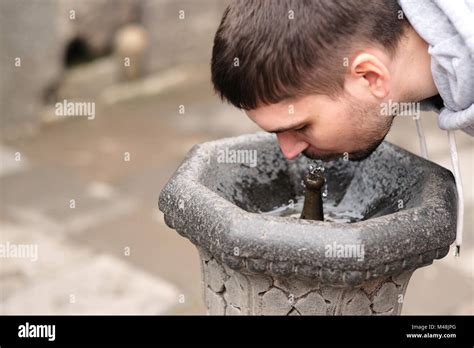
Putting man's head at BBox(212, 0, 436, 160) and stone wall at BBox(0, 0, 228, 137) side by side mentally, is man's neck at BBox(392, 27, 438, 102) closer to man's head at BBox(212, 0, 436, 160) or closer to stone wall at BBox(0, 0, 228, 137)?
man's head at BBox(212, 0, 436, 160)

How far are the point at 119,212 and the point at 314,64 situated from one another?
2.24 m

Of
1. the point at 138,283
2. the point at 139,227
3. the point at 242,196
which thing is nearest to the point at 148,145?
the point at 139,227

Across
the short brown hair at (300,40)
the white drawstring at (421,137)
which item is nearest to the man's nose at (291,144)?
Result: the short brown hair at (300,40)

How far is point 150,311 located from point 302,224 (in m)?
1.59

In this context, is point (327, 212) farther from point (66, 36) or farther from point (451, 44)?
point (66, 36)

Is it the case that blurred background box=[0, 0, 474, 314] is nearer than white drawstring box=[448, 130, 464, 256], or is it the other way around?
white drawstring box=[448, 130, 464, 256]

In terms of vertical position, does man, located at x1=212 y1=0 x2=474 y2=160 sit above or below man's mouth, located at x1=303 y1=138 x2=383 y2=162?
above

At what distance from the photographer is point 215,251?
1.67 m

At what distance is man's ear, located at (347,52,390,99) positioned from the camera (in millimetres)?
1689

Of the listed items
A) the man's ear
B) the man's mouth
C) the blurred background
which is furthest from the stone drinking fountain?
the blurred background

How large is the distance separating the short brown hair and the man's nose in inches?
5.1

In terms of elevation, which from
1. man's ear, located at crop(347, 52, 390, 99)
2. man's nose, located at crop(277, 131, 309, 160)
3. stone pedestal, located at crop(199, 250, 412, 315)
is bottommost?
stone pedestal, located at crop(199, 250, 412, 315)

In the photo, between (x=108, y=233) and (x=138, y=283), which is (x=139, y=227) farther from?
(x=138, y=283)

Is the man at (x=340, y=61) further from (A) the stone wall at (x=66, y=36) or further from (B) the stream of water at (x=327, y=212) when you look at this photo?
(A) the stone wall at (x=66, y=36)
